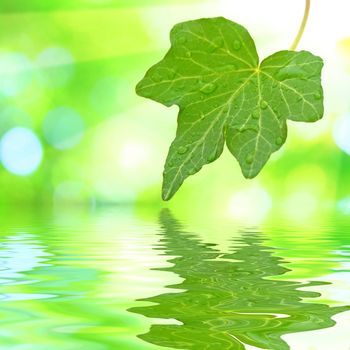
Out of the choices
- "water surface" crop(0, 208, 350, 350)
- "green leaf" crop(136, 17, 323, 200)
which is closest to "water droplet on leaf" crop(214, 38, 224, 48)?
"green leaf" crop(136, 17, 323, 200)

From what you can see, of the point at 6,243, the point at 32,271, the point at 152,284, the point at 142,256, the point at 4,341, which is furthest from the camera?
the point at 6,243

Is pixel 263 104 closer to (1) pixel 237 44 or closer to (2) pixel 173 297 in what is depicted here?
(1) pixel 237 44

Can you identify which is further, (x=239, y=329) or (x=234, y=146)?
(x=239, y=329)

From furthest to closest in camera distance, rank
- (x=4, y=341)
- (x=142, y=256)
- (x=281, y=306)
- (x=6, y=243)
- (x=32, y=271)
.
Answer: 1. (x=6, y=243)
2. (x=142, y=256)
3. (x=32, y=271)
4. (x=281, y=306)
5. (x=4, y=341)

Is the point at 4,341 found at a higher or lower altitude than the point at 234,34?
lower

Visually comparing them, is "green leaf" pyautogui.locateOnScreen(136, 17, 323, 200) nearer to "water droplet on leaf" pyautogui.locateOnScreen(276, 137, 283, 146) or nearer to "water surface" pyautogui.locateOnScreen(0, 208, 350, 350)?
"water droplet on leaf" pyautogui.locateOnScreen(276, 137, 283, 146)

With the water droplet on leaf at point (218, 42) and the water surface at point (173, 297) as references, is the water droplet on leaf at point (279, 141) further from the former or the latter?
the water surface at point (173, 297)

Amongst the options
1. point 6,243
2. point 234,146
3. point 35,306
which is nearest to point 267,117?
point 234,146

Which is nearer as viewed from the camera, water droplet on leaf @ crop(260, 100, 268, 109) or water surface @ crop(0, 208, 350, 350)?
water droplet on leaf @ crop(260, 100, 268, 109)

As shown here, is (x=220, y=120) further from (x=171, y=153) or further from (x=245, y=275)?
(x=245, y=275)
